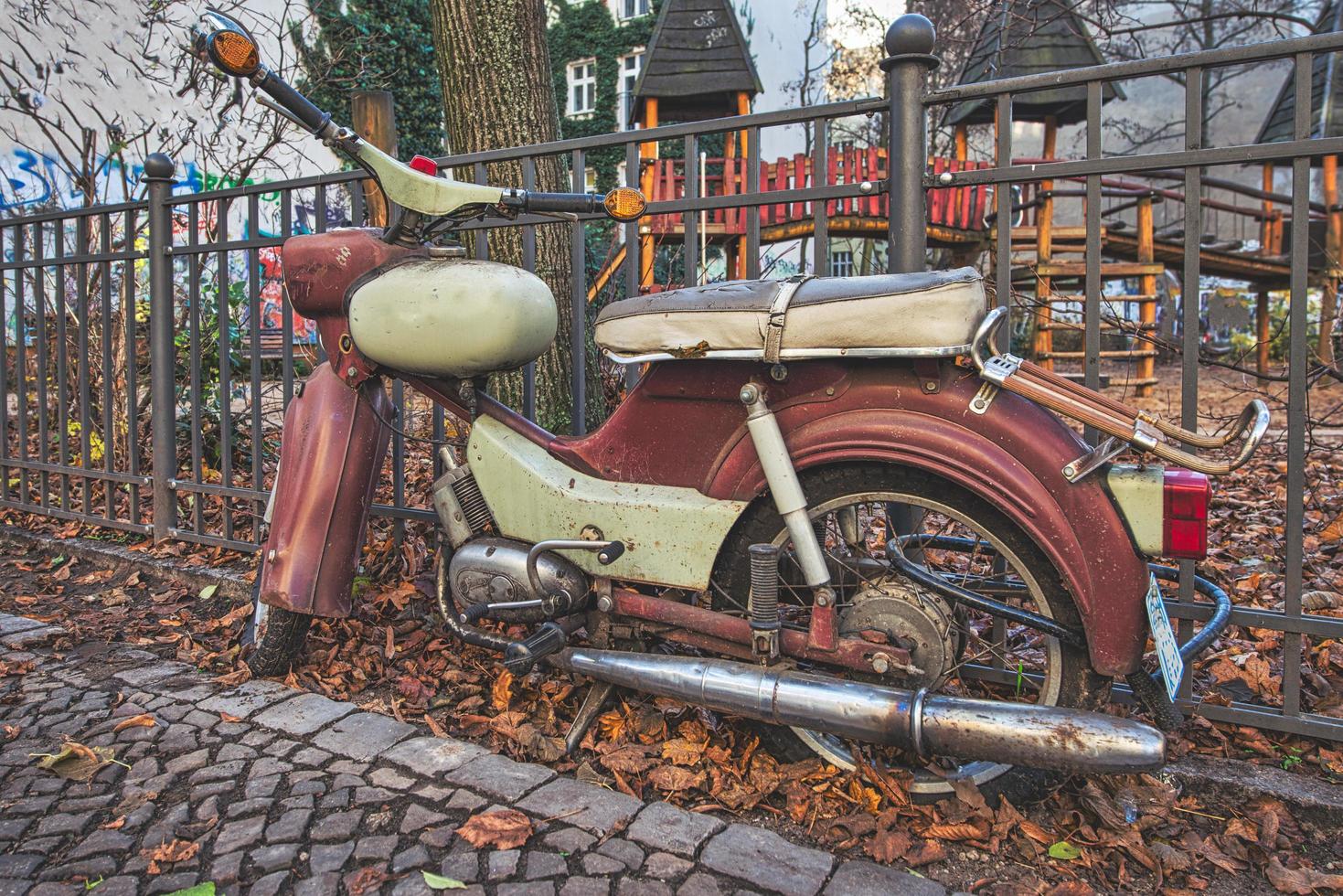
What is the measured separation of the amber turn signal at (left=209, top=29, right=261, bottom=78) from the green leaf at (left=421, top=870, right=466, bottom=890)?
1825mm

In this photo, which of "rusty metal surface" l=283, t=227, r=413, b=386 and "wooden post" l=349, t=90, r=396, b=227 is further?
"wooden post" l=349, t=90, r=396, b=227

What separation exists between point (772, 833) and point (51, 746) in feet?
6.42

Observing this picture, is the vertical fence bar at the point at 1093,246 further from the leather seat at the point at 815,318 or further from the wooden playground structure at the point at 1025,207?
the wooden playground structure at the point at 1025,207

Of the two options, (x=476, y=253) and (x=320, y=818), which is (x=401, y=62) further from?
(x=320, y=818)

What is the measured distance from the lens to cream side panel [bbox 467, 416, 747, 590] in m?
2.29

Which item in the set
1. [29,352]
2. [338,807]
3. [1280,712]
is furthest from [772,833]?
[29,352]

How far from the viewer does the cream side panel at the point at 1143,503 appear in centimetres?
186

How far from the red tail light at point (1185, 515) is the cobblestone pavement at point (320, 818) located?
0.84 metres

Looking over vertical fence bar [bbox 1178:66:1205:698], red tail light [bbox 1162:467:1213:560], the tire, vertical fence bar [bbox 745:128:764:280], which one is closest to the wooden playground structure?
vertical fence bar [bbox 745:128:764:280]

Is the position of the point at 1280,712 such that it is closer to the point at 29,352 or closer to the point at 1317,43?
the point at 1317,43

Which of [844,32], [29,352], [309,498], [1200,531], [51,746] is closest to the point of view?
[1200,531]

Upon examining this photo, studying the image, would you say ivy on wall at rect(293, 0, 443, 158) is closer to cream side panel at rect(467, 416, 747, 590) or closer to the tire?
the tire

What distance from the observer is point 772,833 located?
6.55 feet

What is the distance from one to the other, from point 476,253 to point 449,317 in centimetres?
101
